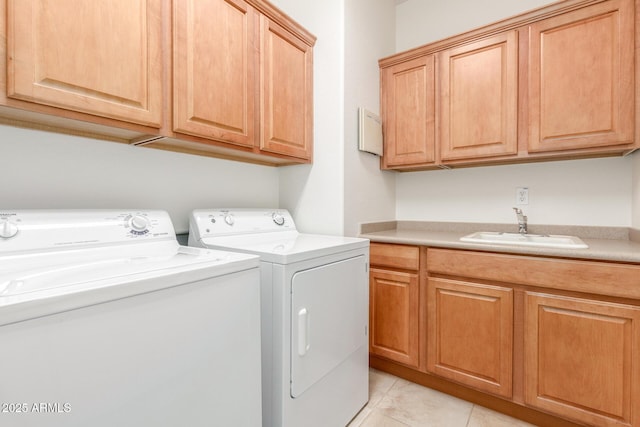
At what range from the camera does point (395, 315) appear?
1.98m

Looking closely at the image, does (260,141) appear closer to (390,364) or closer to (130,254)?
(130,254)

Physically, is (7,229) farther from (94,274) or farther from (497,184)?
(497,184)

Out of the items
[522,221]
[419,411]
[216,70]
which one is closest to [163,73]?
[216,70]

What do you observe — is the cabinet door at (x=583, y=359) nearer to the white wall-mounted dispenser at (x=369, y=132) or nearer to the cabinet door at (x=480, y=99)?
the cabinet door at (x=480, y=99)

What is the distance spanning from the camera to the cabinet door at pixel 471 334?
5.31 ft

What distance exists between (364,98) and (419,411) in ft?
6.60

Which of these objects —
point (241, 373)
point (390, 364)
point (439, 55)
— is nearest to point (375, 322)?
point (390, 364)

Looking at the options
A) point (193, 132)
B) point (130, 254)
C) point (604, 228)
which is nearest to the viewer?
point (130, 254)

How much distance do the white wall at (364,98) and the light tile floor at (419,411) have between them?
101cm

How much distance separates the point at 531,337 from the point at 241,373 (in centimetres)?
144

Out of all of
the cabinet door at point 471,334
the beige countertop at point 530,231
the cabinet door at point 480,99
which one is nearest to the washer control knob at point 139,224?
the beige countertop at point 530,231

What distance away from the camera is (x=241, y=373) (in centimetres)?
104

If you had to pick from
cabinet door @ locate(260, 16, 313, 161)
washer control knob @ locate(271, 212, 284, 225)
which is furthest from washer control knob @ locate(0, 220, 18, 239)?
washer control knob @ locate(271, 212, 284, 225)

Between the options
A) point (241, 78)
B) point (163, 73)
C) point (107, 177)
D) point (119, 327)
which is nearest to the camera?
point (119, 327)
